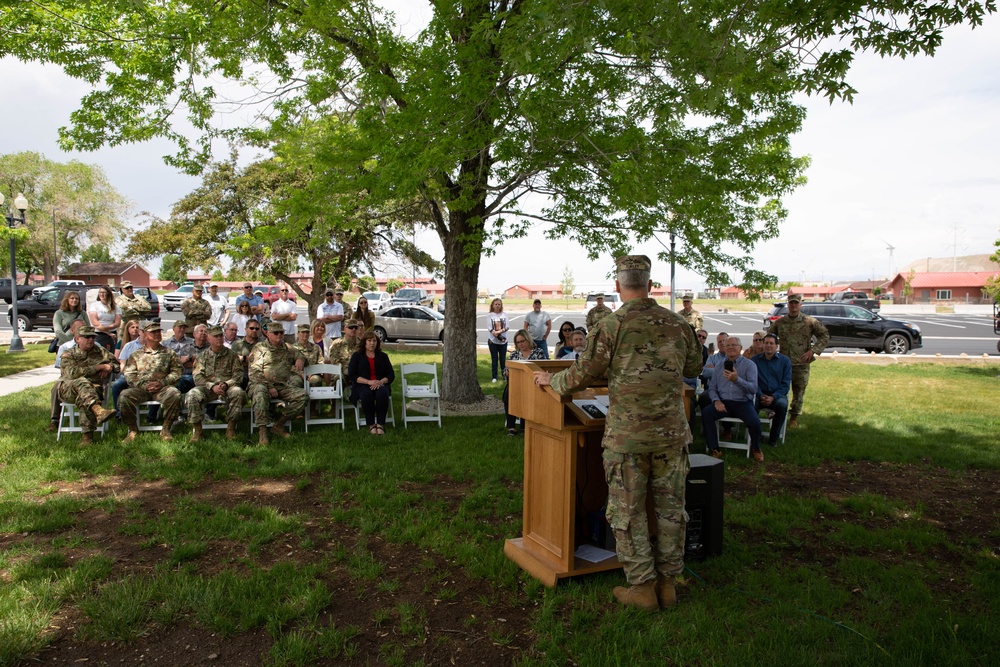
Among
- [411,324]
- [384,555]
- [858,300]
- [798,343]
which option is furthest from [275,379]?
[858,300]

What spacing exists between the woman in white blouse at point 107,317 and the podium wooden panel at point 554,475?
850cm

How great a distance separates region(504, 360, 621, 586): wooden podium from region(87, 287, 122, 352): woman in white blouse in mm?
8494

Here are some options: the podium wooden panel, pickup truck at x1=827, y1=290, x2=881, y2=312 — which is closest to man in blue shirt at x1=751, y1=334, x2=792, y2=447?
the podium wooden panel

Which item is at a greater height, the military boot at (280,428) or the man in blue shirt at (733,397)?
the man in blue shirt at (733,397)

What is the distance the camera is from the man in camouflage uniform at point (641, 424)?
11.7ft

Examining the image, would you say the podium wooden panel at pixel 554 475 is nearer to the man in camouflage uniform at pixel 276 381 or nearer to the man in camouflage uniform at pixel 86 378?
the man in camouflage uniform at pixel 276 381

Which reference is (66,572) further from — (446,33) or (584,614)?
(446,33)

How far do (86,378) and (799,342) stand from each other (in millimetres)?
9444

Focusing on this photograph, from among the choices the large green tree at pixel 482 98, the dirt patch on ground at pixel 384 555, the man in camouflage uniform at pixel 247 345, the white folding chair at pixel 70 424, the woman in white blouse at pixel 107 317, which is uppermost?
the large green tree at pixel 482 98

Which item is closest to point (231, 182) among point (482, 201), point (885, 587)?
point (482, 201)

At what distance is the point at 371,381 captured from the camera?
8.30 m

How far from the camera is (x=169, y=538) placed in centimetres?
464

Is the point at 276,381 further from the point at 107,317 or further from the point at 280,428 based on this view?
the point at 107,317

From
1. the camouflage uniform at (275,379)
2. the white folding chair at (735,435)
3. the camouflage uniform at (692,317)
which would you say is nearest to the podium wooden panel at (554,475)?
the white folding chair at (735,435)
